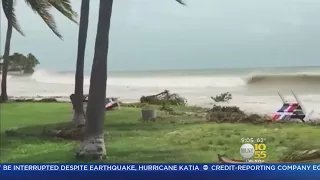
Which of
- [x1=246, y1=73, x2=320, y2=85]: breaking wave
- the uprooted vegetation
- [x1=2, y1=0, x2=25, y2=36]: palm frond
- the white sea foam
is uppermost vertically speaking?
[x1=2, y1=0, x2=25, y2=36]: palm frond

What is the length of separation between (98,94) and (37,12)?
27.2 inches

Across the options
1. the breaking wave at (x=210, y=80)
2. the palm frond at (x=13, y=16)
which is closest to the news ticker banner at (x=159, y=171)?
the breaking wave at (x=210, y=80)

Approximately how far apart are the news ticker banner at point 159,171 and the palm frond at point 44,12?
0.90 meters

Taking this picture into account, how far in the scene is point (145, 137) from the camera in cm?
321

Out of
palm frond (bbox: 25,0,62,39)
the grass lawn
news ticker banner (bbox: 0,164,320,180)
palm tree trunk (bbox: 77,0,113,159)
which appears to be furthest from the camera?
palm frond (bbox: 25,0,62,39)

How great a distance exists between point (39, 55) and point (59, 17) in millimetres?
285

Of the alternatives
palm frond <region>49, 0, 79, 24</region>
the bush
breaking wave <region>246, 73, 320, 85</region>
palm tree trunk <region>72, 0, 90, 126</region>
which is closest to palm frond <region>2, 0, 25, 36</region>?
palm frond <region>49, 0, 79, 24</region>

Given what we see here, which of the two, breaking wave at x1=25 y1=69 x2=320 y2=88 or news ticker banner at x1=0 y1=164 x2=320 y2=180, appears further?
breaking wave at x1=25 y1=69 x2=320 y2=88

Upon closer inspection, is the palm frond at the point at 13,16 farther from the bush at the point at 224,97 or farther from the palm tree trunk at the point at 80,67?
the bush at the point at 224,97

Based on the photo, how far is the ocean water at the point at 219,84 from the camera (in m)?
3.09

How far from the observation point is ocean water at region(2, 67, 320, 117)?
309cm

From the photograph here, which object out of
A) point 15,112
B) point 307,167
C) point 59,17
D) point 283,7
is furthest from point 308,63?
point 15,112

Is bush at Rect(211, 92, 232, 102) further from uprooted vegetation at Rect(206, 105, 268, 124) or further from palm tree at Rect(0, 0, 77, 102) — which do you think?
palm tree at Rect(0, 0, 77, 102)

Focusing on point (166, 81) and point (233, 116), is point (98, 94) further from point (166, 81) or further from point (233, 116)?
point (233, 116)
